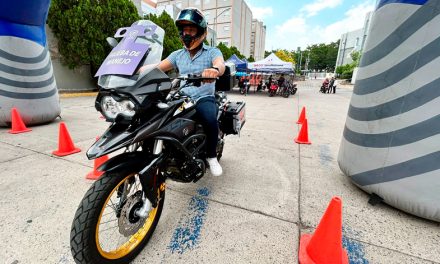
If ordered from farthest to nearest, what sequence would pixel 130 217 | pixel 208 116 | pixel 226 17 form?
1. pixel 226 17
2. pixel 208 116
3. pixel 130 217

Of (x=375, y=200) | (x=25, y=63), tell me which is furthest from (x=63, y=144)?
(x=375, y=200)

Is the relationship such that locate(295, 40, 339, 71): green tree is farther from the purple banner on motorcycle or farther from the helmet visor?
the purple banner on motorcycle

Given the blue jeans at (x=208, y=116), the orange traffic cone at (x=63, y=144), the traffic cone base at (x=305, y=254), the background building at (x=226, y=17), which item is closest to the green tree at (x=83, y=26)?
the orange traffic cone at (x=63, y=144)

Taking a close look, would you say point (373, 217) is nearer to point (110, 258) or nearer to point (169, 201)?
point (169, 201)

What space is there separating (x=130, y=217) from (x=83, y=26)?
13.4m

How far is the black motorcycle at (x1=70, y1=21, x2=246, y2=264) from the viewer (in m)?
1.44

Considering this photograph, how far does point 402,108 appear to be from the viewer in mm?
2197

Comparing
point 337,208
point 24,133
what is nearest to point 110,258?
point 337,208

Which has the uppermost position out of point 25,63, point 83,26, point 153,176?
point 83,26

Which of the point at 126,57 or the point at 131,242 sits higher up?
the point at 126,57

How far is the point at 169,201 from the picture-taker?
8.42ft

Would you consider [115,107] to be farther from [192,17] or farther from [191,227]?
[191,227]

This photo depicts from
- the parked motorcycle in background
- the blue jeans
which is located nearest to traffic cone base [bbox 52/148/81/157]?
the blue jeans

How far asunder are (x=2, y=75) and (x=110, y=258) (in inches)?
216
